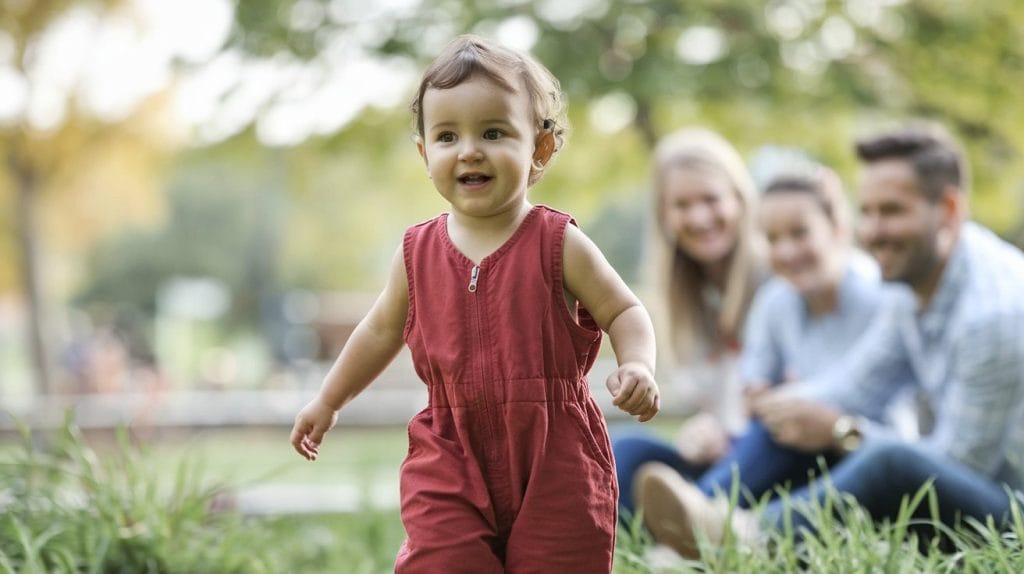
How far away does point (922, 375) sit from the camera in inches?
144

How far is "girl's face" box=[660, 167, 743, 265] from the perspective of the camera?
14.4 feet

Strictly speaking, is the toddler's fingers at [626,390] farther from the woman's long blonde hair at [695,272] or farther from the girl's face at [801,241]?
the woman's long blonde hair at [695,272]

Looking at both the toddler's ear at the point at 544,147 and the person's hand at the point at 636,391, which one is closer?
the person's hand at the point at 636,391

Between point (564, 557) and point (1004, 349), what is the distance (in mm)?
1653

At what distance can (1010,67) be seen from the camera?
6.96m

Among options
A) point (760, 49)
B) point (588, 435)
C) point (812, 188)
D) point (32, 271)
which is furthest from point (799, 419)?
point (32, 271)

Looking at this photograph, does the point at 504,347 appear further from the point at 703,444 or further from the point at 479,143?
the point at 703,444

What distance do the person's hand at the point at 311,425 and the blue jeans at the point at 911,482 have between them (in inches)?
52.3

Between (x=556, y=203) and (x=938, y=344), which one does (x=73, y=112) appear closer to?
(x=556, y=203)

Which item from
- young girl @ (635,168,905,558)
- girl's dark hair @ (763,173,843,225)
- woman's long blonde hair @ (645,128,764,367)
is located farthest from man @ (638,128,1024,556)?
woman's long blonde hair @ (645,128,764,367)

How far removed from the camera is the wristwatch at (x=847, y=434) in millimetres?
3586

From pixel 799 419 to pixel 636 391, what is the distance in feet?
5.47

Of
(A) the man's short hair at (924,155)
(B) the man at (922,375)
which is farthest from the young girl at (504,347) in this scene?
(A) the man's short hair at (924,155)

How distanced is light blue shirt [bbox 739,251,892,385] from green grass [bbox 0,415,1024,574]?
80cm
